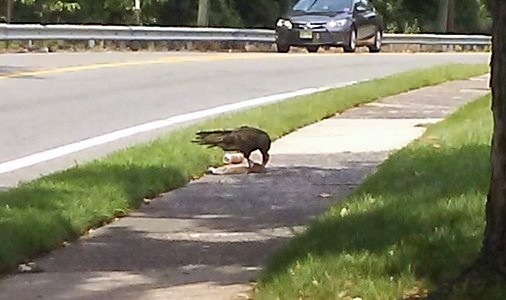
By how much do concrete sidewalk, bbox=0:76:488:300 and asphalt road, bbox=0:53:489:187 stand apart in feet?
6.04

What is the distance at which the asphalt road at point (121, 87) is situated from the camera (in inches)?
479

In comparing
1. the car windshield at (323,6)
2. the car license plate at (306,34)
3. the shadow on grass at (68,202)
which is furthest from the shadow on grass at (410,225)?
the car windshield at (323,6)

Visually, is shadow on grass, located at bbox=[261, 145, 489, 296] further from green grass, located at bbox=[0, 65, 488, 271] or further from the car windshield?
the car windshield

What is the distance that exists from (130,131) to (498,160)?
7976 millimetres

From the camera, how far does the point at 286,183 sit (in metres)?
9.22

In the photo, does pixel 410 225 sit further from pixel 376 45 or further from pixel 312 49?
pixel 376 45

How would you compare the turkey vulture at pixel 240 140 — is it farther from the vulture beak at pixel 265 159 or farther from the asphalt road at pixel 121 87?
the asphalt road at pixel 121 87

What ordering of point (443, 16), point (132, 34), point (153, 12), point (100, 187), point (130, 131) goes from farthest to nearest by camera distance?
point (443, 16), point (153, 12), point (132, 34), point (130, 131), point (100, 187)

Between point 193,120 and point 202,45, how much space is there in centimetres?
1571

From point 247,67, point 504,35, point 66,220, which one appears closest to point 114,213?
point 66,220

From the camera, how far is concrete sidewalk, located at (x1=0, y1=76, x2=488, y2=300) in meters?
6.19

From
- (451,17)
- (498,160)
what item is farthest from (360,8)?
(498,160)

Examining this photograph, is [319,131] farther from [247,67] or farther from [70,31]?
[70,31]

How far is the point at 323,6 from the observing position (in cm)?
2939
